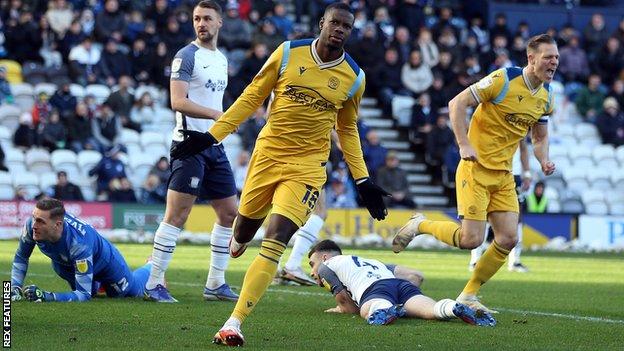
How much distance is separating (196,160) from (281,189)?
2.46 metres

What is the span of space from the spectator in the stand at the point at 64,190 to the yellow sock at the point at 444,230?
1313 centimetres

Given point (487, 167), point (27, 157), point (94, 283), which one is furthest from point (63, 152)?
point (487, 167)

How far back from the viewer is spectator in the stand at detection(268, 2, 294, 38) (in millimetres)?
29625

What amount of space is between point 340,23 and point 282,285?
567cm

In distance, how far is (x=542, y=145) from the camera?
11.7 metres

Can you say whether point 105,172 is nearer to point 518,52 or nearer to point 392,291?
point 518,52

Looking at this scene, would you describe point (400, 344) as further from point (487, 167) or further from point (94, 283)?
point (94, 283)

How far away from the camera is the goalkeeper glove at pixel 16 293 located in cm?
1075

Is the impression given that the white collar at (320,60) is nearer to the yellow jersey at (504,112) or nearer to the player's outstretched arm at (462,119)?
the player's outstretched arm at (462,119)

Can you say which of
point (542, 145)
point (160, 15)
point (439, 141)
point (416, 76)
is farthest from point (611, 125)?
point (542, 145)

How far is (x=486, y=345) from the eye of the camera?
873 centimetres

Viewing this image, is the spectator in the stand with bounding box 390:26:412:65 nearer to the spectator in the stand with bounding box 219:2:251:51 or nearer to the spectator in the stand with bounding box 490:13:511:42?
the spectator in the stand with bounding box 490:13:511:42

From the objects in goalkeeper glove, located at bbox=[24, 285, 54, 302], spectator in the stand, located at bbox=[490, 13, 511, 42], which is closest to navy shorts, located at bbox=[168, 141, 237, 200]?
goalkeeper glove, located at bbox=[24, 285, 54, 302]

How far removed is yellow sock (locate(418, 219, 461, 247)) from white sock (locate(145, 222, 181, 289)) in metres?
2.30
